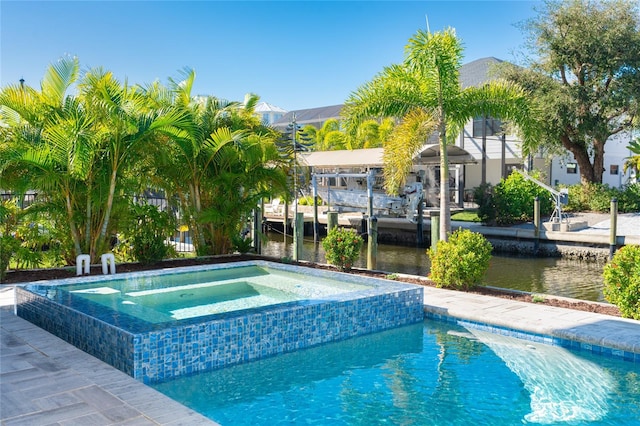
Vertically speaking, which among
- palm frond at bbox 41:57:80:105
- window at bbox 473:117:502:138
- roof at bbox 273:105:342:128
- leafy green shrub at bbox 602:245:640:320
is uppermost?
roof at bbox 273:105:342:128

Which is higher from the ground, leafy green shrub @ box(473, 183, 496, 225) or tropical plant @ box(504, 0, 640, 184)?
tropical plant @ box(504, 0, 640, 184)

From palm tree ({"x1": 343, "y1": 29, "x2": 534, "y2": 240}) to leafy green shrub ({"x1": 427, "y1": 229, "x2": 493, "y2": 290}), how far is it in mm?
1673

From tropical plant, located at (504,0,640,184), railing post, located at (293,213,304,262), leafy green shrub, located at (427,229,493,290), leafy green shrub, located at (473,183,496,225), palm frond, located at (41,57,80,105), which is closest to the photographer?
leafy green shrub, located at (427,229,493,290)

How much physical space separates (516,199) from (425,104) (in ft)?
34.1

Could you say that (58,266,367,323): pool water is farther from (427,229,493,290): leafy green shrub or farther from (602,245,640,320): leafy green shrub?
(602,245,640,320): leafy green shrub

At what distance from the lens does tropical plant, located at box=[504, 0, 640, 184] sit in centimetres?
2238

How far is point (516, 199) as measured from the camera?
69.1 ft

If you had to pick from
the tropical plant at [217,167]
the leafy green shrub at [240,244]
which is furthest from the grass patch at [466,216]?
the tropical plant at [217,167]

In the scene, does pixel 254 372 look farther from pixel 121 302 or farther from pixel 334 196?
pixel 334 196

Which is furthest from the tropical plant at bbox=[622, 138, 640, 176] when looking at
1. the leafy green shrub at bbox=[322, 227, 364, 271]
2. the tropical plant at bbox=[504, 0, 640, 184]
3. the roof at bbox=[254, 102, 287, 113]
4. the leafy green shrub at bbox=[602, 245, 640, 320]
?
the roof at bbox=[254, 102, 287, 113]

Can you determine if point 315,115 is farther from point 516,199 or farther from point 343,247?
point 343,247

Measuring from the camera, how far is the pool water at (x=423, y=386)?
17.6ft

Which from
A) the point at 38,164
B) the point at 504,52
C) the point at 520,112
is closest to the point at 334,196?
the point at 504,52

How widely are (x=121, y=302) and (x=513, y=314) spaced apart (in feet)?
18.9
